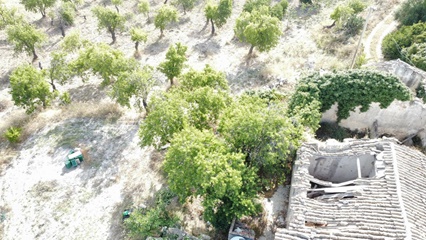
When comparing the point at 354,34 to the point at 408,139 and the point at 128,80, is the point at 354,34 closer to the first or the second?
the point at 408,139

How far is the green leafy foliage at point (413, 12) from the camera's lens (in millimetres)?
37219

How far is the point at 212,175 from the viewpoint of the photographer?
60.7 feet

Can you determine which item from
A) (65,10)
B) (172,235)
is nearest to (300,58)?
(172,235)

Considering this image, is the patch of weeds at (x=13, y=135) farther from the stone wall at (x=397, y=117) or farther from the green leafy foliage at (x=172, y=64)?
the stone wall at (x=397, y=117)

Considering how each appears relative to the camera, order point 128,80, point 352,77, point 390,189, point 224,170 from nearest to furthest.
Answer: point 390,189, point 224,170, point 352,77, point 128,80

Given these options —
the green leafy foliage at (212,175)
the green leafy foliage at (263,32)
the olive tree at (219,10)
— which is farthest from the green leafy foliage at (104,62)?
the olive tree at (219,10)

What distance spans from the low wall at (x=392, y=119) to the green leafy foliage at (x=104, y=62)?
1953 cm

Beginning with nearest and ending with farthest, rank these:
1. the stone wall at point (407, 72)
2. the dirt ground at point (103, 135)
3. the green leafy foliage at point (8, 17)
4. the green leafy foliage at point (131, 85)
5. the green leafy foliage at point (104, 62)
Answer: the dirt ground at point (103, 135), the stone wall at point (407, 72), the green leafy foliage at point (131, 85), the green leafy foliage at point (104, 62), the green leafy foliage at point (8, 17)

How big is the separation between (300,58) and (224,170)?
25.0 m

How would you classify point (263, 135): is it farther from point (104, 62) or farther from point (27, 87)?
point (27, 87)

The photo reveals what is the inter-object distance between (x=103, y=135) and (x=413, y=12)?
121 ft

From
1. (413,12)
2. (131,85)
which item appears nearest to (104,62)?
(131,85)

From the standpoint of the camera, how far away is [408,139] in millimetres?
26516

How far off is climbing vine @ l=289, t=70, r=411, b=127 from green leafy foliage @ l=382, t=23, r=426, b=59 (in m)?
11.4
